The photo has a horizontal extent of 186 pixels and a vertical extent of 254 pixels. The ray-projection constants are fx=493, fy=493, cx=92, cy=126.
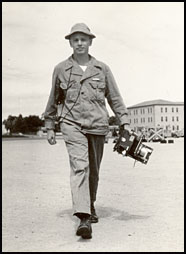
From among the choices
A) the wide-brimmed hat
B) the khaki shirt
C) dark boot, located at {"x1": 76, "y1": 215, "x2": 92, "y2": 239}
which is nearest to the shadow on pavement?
dark boot, located at {"x1": 76, "y1": 215, "x2": 92, "y2": 239}

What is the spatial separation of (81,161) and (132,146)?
0.72 meters

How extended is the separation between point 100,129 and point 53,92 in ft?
2.19

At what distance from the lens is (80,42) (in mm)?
5137

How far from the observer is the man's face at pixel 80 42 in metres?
5.16

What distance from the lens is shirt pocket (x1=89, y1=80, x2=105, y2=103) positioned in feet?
16.9

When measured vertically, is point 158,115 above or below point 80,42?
below

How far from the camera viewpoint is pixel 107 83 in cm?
538

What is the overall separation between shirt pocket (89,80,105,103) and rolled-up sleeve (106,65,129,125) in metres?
0.14

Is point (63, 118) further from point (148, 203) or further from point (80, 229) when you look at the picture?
point (148, 203)

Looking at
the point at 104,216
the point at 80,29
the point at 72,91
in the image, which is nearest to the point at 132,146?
the point at 72,91

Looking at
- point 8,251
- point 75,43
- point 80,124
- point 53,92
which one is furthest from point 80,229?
point 75,43

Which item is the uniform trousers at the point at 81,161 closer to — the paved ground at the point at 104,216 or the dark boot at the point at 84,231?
the dark boot at the point at 84,231

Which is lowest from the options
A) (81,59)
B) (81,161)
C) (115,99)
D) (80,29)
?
(81,161)

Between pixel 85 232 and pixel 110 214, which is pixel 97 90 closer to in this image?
pixel 85 232
